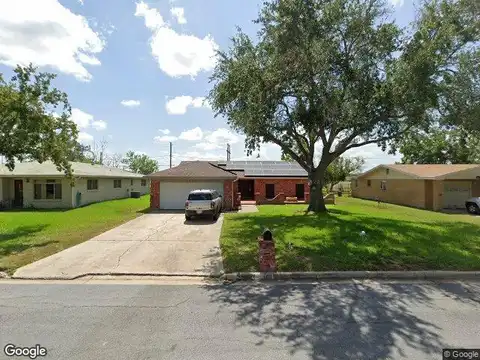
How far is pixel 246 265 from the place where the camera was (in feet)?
26.5

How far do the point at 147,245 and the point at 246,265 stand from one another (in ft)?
14.0

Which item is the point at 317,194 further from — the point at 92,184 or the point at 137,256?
the point at 92,184

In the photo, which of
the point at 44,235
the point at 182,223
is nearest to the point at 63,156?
the point at 44,235

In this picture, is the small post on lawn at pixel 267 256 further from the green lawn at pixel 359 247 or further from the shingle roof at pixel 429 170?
the shingle roof at pixel 429 170

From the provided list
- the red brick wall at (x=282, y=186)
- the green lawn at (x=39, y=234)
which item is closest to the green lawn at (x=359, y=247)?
the green lawn at (x=39, y=234)

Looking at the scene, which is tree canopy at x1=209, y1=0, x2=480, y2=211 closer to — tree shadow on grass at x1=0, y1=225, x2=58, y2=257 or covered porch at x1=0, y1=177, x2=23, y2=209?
tree shadow on grass at x1=0, y1=225, x2=58, y2=257

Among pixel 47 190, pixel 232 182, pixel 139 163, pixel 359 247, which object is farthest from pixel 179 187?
pixel 139 163

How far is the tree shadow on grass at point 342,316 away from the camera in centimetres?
416

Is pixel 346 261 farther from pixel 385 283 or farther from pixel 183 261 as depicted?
pixel 183 261

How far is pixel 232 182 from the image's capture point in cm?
2383

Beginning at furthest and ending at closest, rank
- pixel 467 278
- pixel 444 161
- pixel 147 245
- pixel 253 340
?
pixel 444 161, pixel 147 245, pixel 467 278, pixel 253 340

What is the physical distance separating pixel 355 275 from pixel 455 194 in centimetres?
2418

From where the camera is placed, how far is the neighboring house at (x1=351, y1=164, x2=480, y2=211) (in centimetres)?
2542

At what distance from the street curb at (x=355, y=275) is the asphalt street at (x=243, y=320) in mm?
466
